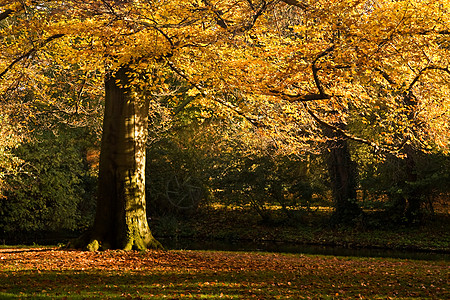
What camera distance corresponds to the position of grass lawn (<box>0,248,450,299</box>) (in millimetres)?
7512

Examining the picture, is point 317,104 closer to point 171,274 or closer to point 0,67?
point 171,274

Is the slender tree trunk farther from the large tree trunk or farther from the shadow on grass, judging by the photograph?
the shadow on grass

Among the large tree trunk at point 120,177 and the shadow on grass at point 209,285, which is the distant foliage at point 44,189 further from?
Answer: the shadow on grass at point 209,285

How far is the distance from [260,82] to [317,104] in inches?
119

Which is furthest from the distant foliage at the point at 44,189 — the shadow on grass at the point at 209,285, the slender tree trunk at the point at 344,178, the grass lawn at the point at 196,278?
the shadow on grass at the point at 209,285

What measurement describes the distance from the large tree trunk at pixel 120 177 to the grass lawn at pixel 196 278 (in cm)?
73

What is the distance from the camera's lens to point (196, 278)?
883 cm

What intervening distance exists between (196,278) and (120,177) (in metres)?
4.56

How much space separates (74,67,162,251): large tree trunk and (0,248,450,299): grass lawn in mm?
731

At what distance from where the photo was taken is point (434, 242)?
19906mm

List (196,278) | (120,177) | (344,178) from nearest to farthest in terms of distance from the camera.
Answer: (196,278)
(120,177)
(344,178)

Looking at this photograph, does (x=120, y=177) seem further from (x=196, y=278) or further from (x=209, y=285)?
(x=209, y=285)

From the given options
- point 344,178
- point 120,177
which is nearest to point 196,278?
point 120,177

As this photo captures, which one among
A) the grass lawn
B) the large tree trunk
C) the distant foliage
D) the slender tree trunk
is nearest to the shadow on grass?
the grass lawn
